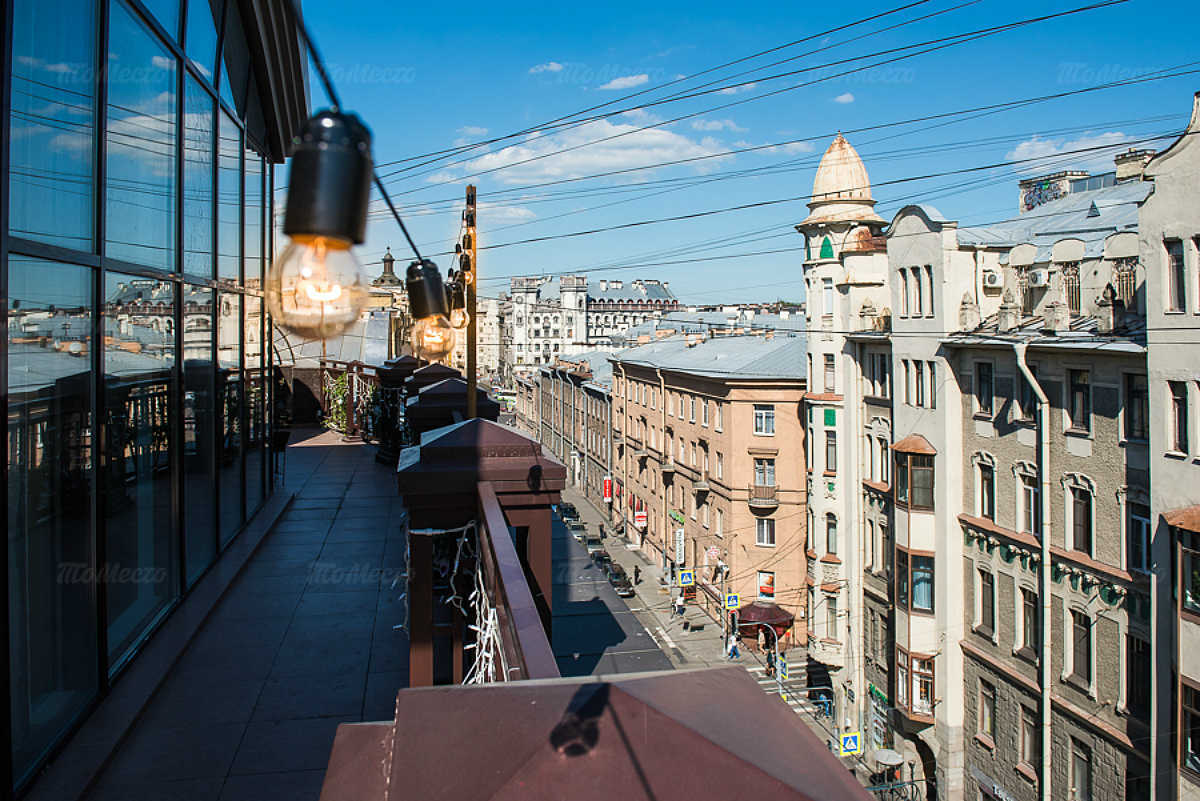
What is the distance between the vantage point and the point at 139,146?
563cm

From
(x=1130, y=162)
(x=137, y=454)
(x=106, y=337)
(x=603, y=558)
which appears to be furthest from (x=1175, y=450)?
(x=603, y=558)

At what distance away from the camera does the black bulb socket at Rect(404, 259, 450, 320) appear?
6141 mm

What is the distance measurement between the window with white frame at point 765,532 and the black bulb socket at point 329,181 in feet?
93.7

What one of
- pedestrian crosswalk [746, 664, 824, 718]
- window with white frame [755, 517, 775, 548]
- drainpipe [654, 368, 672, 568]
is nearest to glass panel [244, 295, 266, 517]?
pedestrian crosswalk [746, 664, 824, 718]

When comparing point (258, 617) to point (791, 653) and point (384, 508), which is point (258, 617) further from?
point (791, 653)

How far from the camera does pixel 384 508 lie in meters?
8.61

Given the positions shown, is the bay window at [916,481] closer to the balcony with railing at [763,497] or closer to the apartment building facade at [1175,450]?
the apartment building facade at [1175,450]

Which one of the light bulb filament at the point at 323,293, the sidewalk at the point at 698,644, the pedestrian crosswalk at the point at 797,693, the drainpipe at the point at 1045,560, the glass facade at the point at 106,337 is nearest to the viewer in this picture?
the light bulb filament at the point at 323,293

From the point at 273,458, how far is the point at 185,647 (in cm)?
635

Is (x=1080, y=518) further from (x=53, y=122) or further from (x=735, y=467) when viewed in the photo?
(x=53, y=122)

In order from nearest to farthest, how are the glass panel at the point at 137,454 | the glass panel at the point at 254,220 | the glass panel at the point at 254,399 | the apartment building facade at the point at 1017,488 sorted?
the glass panel at the point at 137,454
the glass panel at the point at 254,399
the glass panel at the point at 254,220
the apartment building facade at the point at 1017,488

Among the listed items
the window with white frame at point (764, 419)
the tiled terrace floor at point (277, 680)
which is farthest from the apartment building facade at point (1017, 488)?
the tiled terrace floor at point (277, 680)

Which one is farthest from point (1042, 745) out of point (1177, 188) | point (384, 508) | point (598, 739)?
point (598, 739)

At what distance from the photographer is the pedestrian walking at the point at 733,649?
1057 inches
